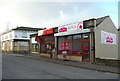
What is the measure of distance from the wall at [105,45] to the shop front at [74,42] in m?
1.07

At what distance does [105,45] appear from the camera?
19156mm

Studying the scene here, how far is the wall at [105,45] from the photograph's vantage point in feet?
58.9

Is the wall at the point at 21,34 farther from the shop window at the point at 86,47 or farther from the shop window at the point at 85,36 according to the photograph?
the shop window at the point at 86,47

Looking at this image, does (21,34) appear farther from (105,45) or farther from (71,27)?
(105,45)

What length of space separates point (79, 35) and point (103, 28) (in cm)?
309

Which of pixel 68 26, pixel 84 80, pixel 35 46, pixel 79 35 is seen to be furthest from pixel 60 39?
pixel 84 80

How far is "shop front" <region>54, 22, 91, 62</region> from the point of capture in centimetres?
1873

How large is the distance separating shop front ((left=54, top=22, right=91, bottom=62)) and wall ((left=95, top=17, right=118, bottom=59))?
107cm

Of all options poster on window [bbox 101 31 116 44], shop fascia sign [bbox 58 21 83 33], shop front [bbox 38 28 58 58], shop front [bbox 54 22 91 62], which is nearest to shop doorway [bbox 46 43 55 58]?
shop front [bbox 38 28 58 58]

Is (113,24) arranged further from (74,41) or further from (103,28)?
(74,41)

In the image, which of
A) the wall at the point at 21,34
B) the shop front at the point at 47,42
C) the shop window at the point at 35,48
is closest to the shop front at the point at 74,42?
the shop front at the point at 47,42

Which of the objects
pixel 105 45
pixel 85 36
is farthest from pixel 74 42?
pixel 105 45

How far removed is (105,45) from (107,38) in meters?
1.13

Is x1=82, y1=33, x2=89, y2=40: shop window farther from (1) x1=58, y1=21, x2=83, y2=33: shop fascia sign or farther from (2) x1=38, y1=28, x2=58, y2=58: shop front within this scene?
(2) x1=38, y1=28, x2=58, y2=58: shop front
